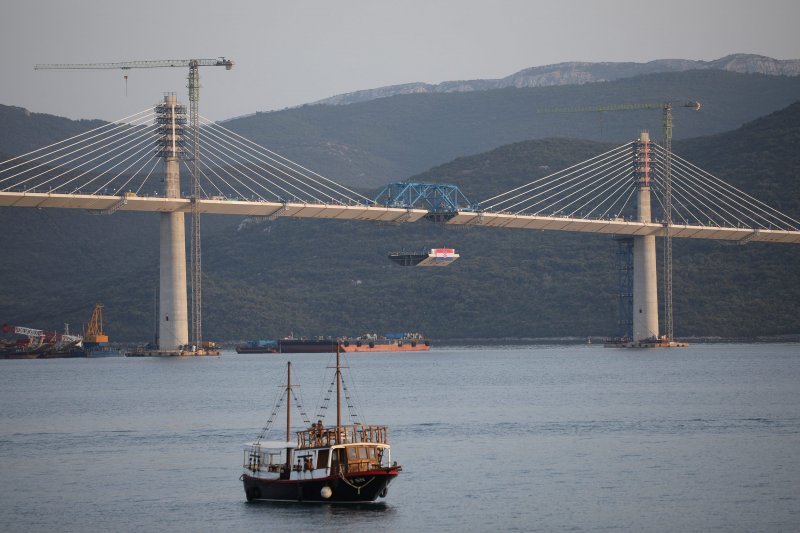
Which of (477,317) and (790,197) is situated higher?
(790,197)

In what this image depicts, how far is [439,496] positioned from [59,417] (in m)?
34.7

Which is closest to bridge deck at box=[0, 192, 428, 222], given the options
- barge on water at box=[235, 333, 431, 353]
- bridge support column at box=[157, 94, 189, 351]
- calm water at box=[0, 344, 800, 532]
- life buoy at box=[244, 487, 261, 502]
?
bridge support column at box=[157, 94, 189, 351]

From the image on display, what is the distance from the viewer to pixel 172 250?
132125 mm

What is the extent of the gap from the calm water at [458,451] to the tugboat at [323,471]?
710 mm

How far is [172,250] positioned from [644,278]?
51.6 m

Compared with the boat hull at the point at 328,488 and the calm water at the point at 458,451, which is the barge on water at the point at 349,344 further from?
the boat hull at the point at 328,488

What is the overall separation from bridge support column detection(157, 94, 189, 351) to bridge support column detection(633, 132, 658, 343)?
4921 centimetres

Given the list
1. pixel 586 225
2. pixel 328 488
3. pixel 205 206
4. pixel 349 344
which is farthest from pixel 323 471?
pixel 349 344

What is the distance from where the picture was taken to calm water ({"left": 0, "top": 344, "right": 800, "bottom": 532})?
45.1 metres

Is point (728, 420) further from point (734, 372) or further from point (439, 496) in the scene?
point (734, 372)

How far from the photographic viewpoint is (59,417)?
76.9 m

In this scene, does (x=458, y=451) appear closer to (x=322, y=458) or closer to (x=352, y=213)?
(x=322, y=458)

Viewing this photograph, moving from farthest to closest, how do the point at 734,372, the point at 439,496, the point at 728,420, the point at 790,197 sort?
1. the point at 790,197
2. the point at 734,372
3. the point at 728,420
4. the point at 439,496

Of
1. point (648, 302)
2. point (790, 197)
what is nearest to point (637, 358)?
point (648, 302)
